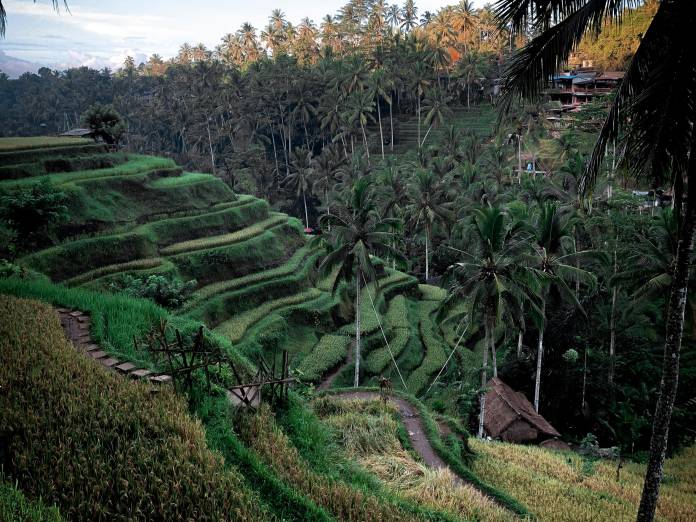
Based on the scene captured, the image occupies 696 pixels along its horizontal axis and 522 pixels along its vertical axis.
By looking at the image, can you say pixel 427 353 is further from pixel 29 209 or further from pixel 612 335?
pixel 29 209

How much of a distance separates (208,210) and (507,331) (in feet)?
64.6

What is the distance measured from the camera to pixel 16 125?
82375 millimetres

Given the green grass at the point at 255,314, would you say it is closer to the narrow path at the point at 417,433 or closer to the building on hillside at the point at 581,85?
the narrow path at the point at 417,433

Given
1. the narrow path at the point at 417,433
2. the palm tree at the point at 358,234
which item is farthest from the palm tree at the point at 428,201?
the narrow path at the point at 417,433

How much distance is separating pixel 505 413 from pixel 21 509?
64.7 ft

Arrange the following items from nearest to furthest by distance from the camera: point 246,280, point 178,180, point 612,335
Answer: point 612,335 → point 246,280 → point 178,180

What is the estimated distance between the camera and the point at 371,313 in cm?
3353

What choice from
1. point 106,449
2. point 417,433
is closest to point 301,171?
point 417,433

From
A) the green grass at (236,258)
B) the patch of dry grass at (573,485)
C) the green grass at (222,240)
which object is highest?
the green grass at (222,240)

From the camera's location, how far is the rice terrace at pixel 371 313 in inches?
249

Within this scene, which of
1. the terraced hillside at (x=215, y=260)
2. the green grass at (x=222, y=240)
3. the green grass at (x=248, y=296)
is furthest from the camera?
the green grass at (x=222, y=240)

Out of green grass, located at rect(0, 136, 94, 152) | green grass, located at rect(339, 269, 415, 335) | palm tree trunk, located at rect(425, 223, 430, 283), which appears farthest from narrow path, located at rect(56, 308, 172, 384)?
palm tree trunk, located at rect(425, 223, 430, 283)

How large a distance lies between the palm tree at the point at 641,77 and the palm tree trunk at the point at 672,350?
21cm

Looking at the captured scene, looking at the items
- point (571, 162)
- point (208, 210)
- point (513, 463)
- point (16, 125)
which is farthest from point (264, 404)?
point (16, 125)
